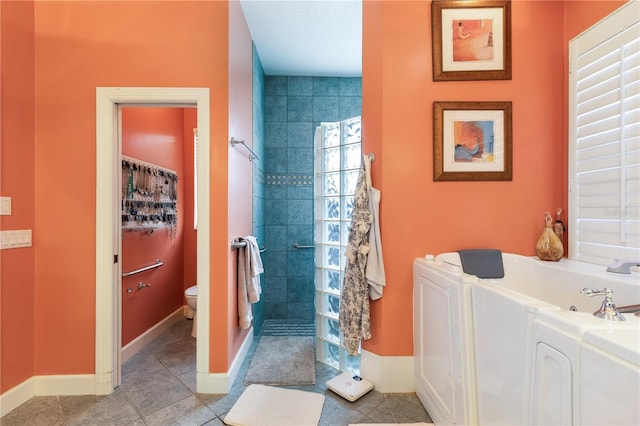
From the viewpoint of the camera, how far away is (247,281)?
6.91ft

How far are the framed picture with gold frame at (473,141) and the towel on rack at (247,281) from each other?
1.49 metres

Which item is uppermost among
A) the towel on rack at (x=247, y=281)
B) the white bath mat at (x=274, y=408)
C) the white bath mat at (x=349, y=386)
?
the towel on rack at (x=247, y=281)

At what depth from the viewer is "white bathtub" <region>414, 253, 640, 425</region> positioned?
0.69m

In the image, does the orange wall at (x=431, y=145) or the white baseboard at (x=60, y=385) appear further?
the orange wall at (x=431, y=145)

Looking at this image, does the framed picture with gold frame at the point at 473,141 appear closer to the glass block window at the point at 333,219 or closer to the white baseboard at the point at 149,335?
the glass block window at the point at 333,219

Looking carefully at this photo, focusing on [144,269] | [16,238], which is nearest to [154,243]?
[144,269]

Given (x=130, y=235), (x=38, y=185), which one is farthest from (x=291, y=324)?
(x=38, y=185)

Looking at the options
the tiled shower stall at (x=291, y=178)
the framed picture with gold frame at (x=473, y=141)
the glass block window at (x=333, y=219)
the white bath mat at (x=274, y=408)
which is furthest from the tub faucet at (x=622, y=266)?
the tiled shower stall at (x=291, y=178)

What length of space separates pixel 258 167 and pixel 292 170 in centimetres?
53

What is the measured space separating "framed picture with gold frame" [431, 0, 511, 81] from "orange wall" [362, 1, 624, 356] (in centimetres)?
5

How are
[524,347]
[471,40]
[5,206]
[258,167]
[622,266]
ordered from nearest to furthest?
1. [524,347]
2. [622,266]
3. [5,206]
4. [471,40]
5. [258,167]

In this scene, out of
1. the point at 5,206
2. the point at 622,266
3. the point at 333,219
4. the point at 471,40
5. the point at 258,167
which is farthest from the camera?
the point at 258,167

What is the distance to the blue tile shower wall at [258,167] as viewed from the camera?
2686 mm

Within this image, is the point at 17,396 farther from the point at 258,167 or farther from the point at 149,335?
the point at 258,167
